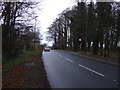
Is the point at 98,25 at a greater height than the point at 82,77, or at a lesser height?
greater

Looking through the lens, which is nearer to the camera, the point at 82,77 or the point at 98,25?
the point at 82,77

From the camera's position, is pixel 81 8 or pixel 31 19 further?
pixel 81 8

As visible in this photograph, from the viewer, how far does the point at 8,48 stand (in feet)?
93.0

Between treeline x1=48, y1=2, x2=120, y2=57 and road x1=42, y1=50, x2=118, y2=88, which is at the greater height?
treeline x1=48, y1=2, x2=120, y2=57

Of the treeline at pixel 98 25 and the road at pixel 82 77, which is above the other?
the treeline at pixel 98 25

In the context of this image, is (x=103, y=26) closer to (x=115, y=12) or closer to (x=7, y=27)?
(x=115, y=12)

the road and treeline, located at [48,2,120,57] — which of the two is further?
treeline, located at [48,2,120,57]

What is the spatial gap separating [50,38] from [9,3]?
82.7 m

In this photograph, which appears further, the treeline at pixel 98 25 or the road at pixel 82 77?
the treeline at pixel 98 25

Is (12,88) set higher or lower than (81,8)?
lower

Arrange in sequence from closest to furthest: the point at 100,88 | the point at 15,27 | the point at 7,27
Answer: the point at 100,88, the point at 7,27, the point at 15,27

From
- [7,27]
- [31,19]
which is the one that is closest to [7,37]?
[7,27]

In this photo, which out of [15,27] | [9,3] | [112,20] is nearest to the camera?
[9,3]

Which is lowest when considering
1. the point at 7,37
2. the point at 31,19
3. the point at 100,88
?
the point at 100,88
